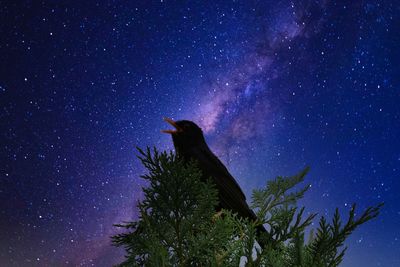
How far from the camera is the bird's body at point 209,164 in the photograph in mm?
3350

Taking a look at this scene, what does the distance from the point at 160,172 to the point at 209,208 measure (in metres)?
0.31

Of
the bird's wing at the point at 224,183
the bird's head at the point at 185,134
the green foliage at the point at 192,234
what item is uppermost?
the bird's head at the point at 185,134

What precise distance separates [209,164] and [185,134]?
1.01m

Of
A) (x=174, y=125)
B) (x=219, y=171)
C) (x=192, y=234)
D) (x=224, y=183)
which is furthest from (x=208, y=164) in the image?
(x=192, y=234)

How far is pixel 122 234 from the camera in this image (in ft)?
6.03

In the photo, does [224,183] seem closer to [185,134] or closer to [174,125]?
[185,134]

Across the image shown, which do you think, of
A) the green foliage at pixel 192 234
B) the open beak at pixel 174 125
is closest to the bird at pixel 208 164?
the open beak at pixel 174 125

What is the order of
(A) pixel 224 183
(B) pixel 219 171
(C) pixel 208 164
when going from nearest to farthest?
(A) pixel 224 183, (B) pixel 219 171, (C) pixel 208 164

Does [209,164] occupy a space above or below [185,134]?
below

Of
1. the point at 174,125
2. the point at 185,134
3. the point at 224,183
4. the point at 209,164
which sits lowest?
the point at 224,183

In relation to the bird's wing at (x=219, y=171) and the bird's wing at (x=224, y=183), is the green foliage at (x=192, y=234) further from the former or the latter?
the bird's wing at (x=219, y=171)

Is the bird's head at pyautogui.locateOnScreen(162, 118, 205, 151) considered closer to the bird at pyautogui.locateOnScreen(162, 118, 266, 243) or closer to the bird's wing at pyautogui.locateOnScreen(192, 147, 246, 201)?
the bird at pyautogui.locateOnScreen(162, 118, 266, 243)

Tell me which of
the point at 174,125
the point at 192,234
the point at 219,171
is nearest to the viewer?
the point at 192,234

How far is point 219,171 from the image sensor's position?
420 cm
